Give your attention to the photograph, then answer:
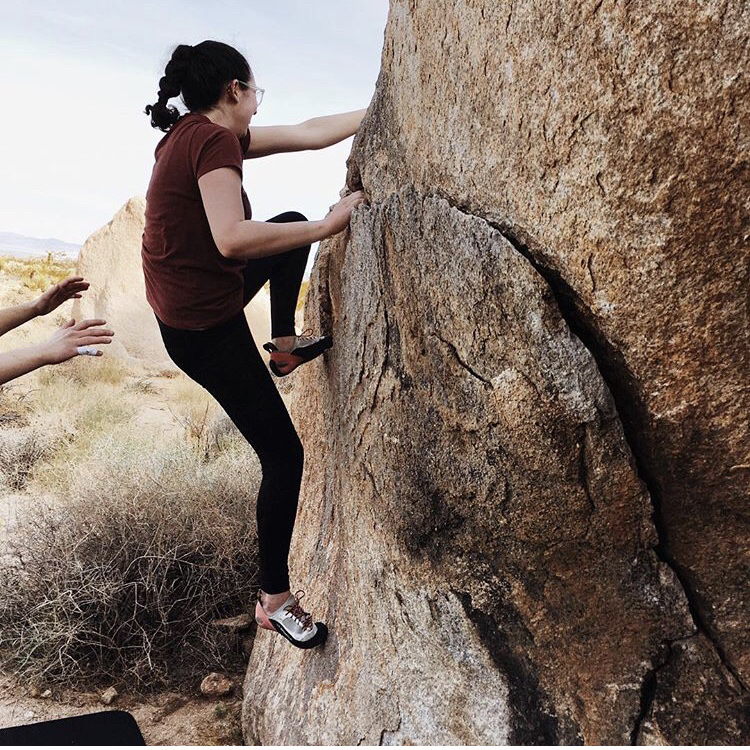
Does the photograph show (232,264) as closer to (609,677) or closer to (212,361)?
(212,361)

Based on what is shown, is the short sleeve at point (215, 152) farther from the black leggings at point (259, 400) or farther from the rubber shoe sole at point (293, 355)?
the rubber shoe sole at point (293, 355)

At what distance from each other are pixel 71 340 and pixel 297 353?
2.41 ft

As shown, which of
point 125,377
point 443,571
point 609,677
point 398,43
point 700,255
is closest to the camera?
point 700,255

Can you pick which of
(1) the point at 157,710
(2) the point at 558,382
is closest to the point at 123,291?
(1) the point at 157,710

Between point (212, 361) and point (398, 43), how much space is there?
1.10 meters

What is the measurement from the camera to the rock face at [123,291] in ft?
35.1

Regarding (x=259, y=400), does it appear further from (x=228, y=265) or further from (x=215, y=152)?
(x=215, y=152)

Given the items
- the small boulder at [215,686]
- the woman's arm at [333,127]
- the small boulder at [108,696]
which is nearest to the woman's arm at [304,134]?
the woman's arm at [333,127]

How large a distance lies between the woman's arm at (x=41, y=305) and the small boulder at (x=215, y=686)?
182 centimetres

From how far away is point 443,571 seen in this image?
2174 mm

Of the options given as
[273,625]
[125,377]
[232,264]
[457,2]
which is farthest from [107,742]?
[125,377]

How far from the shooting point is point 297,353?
2.73 m

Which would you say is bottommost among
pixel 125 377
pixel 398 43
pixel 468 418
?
pixel 125 377

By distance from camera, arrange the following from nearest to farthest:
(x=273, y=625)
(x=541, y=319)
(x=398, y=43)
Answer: (x=541, y=319)
(x=398, y=43)
(x=273, y=625)
